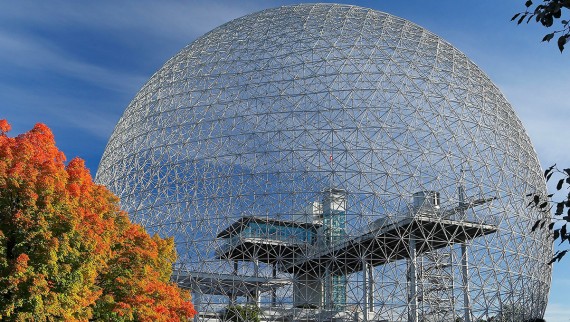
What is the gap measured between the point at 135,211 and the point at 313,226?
12.2 m

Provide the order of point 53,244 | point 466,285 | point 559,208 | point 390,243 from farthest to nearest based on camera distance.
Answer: point 390,243, point 466,285, point 53,244, point 559,208

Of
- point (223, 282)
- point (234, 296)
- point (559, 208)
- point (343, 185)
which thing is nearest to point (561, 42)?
point (559, 208)

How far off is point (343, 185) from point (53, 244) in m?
22.2

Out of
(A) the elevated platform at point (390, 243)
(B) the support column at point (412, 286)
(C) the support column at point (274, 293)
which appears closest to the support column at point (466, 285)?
(A) the elevated platform at point (390, 243)

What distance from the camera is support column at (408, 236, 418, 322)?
34.4 m

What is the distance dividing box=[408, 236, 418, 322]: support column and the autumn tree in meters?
18.4

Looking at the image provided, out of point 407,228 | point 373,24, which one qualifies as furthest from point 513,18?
point 373,24

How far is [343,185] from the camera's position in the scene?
119 ft

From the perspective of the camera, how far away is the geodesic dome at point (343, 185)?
35.9 m

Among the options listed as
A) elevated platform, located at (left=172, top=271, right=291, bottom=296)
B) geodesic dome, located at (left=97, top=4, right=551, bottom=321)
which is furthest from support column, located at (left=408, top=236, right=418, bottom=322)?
elevated platform, located at (left=172, top=271, right=291, bottom=296)

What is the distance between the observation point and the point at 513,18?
5.60 meters

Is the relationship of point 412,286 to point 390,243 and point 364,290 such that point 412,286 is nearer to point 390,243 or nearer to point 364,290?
point 364,290

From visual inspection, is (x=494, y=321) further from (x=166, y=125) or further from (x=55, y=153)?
(x=55, y=153)

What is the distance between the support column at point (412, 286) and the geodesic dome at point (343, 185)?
0.10m
